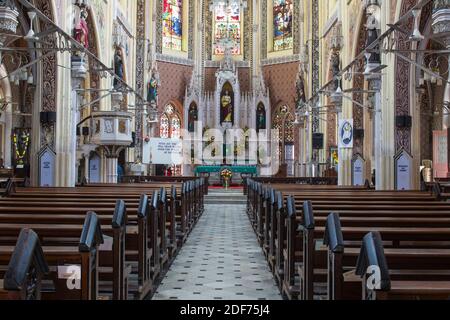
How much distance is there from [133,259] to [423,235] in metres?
2.79

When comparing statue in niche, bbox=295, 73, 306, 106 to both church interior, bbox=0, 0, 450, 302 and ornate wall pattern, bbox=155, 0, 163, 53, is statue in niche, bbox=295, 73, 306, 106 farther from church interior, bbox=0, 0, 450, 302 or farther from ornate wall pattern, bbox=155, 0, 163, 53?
ornate wall pattern, bbox=155, 0, 163, 53

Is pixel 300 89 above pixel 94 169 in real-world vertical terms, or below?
above

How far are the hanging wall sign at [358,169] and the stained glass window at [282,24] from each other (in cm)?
1328

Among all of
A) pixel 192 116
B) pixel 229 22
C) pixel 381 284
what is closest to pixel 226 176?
pixel 192 116

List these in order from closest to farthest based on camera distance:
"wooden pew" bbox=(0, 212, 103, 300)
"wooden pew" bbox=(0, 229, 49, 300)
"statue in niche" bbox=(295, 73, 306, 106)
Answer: "wooden pew" bbox=(0, 229, 49, 300) < "wooden pew" bbox=(0, 212, 103, 300) < "statue in niche" bbox=(295, 73, 306, 106)

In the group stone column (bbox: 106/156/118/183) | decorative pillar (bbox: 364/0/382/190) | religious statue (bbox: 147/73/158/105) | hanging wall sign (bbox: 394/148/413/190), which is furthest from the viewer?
religious statue (bbox: 147/73/158/105)

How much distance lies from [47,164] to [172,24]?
18.1m

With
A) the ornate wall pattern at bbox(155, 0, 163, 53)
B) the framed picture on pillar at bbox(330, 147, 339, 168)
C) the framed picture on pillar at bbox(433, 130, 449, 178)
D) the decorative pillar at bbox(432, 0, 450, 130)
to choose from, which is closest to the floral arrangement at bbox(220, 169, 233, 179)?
the framed picture on pillar at bbox(330, 147, 339, 168)

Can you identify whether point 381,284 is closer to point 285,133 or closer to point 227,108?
point 227,108

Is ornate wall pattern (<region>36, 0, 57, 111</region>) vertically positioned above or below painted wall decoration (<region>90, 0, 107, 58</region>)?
below

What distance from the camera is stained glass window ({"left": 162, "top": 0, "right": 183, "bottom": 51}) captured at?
28.7 meters

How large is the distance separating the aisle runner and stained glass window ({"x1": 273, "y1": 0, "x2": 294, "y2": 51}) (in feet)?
64.4

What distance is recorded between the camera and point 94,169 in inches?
719
